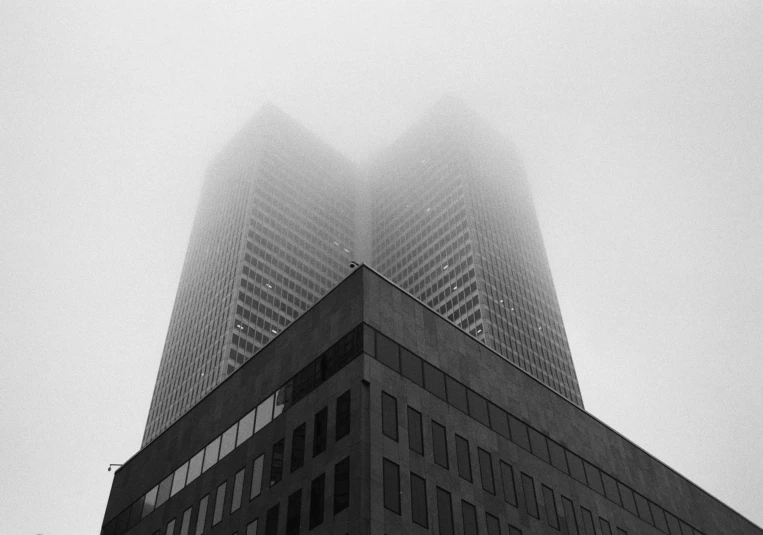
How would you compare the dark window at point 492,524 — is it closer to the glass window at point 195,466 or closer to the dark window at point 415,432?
the dark window at point 415,432

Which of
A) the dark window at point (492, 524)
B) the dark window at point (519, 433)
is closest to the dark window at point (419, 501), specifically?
the dark window at point (492, 524)

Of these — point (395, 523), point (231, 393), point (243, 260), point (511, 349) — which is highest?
point (243, 260)

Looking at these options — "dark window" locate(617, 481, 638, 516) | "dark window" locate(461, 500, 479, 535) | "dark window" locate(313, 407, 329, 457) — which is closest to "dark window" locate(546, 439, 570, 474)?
"dark window" locate(617, 481, 638, 516)

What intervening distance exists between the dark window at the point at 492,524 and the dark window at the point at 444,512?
11.0 feet

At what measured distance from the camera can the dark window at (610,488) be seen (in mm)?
60031

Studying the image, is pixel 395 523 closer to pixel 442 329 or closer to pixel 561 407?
pixel 442 329

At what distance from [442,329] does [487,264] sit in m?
138

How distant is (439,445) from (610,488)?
65.1ft

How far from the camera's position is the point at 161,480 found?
2379 inches

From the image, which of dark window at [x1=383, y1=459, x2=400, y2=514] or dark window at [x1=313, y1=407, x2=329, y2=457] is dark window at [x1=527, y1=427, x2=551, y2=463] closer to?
dark window at [x1=383, y1=459, x2=400, y2=514]

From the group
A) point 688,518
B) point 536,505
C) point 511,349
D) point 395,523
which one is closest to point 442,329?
point 536,505

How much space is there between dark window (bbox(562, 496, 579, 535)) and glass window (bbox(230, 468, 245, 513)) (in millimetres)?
22226

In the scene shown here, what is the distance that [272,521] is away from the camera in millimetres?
46656

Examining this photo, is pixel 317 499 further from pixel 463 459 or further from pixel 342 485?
pixel 463 459
